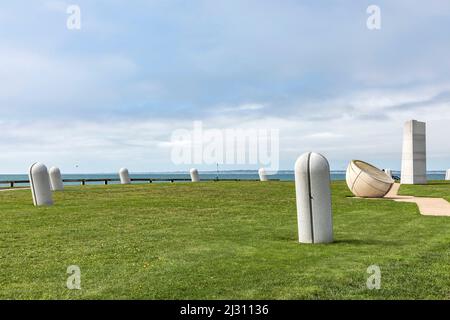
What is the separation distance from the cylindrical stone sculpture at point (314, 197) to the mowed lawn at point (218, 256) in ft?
1.44

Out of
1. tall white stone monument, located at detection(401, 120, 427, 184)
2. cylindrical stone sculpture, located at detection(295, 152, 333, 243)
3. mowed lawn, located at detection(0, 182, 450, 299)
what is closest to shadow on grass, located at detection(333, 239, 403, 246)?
mowed lawn, located at detection(0, 182, 450, 299)

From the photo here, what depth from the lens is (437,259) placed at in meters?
7.95

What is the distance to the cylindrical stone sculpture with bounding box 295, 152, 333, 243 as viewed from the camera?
9531 millimetres

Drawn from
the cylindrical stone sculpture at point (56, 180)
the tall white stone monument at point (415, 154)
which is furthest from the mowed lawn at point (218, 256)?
the tall white stone monument at point (415, 154)

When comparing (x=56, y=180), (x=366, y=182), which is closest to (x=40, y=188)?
(x=56, y=180)

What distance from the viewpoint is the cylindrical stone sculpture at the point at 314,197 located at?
31.3 ft

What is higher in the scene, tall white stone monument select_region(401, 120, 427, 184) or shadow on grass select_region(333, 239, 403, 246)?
tall white stone monument select_region(401, 120, 427, 184)

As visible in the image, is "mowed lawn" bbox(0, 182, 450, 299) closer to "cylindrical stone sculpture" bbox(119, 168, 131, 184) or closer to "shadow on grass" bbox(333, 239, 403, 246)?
"shadow on grass" bbox(333, 239, 403, 246)

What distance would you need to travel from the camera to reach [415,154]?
36719 mm

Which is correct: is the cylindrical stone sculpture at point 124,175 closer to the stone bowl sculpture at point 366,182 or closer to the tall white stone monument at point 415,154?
the stone bowl sculpture at point 366,182

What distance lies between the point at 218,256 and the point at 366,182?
50.2 ft

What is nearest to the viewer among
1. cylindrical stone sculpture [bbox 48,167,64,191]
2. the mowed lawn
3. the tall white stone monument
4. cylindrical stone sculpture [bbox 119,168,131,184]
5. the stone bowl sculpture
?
the mowed lawn

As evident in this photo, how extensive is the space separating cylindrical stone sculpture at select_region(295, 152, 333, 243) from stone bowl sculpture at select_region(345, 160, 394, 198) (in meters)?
12.9
